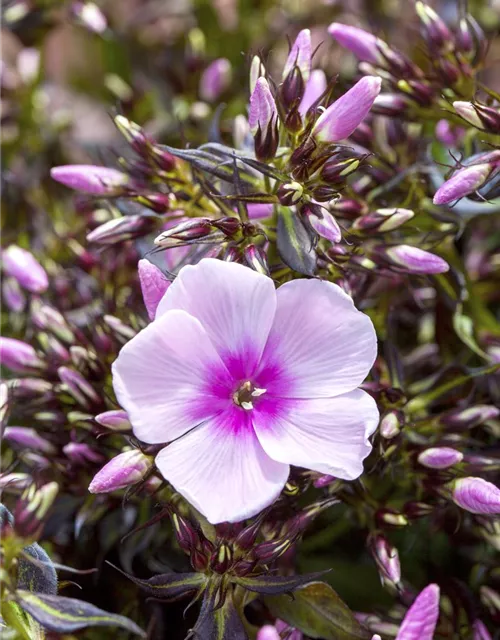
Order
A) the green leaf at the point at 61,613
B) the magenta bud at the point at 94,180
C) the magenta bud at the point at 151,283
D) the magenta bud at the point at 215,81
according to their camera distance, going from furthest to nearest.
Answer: the magenta bud at the point at 215,81 → the magenta bud at the point at 94,180 → the magenta bud at the point at 151,283 → the green leaf at the point at 61,613

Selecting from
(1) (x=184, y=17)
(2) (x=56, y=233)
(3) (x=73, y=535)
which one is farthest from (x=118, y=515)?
(1) (x=184, y=17)

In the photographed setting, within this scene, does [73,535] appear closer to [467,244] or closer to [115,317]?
[115,317]

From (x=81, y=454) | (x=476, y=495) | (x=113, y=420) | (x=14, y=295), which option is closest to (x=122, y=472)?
(x=113, y=420)

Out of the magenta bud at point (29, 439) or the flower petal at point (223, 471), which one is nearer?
the flower petal at point (223, 471)

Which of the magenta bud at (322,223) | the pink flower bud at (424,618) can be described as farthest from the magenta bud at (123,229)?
the pink flower bud at (424,618)

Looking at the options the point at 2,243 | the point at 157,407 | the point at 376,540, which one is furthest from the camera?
the point at 2,243

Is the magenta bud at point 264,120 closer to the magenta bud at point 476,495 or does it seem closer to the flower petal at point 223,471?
the flower petal at point 223,471
